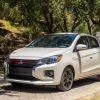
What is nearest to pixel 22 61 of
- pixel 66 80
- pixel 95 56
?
pixel 66 80

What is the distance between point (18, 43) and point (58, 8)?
910cm

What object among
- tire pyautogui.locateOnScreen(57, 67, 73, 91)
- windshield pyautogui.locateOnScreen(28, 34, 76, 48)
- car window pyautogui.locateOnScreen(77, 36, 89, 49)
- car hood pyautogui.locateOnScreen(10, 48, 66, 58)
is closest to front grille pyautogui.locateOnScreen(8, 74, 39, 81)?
car hood pyautogui.locateOnScreen(10, 48, 66, 58)

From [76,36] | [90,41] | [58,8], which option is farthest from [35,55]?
[58,8]

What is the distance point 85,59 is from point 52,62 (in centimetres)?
173

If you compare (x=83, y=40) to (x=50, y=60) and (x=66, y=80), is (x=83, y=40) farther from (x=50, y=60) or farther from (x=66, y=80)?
(x=50, y=60)

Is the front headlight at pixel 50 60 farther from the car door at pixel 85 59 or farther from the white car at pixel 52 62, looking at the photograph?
the car door at pixel 85 59

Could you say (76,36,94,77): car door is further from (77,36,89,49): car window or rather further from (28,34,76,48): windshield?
(28,34,76,48): windshield

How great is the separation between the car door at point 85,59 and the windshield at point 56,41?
38 centimetres

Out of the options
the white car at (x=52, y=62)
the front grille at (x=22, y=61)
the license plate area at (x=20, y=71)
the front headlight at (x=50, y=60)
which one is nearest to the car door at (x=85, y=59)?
the white car at (x=52, y=62)

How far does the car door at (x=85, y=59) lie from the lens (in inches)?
326

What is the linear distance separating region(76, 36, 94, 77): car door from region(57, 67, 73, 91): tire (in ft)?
2.02

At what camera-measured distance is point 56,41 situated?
27.5ft

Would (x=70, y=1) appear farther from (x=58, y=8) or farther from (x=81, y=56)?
(x=81, y=56)

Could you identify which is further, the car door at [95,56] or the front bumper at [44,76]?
the car door at [95,56]
